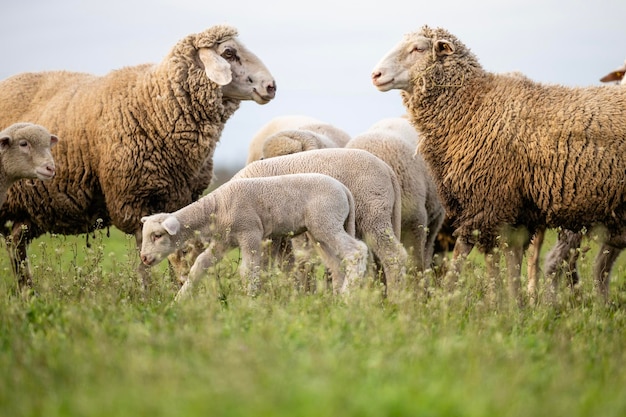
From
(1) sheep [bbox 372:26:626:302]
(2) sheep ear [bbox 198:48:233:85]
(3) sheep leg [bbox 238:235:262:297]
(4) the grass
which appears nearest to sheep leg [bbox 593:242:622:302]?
(1) sheep [bbox 372:26:626:302]

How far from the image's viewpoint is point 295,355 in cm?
464

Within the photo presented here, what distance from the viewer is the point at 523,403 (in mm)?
3965

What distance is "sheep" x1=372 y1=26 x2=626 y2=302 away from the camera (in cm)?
789

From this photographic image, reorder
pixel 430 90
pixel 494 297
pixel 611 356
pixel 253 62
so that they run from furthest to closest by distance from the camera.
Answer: pixel 253 62 < pixel 430 90 < pixel 494 297 < pixel 611 356

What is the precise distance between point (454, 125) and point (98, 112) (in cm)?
349

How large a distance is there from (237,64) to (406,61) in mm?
1723

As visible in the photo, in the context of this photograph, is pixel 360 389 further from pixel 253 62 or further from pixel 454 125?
pixel 253 62

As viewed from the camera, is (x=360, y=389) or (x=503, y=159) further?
(x=503, y=159)

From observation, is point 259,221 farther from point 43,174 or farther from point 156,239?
point 43,174

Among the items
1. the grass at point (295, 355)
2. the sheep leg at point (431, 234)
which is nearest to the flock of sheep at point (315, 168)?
the sheep leg at point (431, 234)

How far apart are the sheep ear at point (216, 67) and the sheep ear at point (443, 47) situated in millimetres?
2022

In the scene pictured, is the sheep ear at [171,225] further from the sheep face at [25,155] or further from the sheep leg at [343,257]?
the sheep face at [25,155]

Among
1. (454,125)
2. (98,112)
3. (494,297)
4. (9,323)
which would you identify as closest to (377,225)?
(454,125)

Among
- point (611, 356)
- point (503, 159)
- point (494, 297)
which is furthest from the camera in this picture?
point (503, 159)
